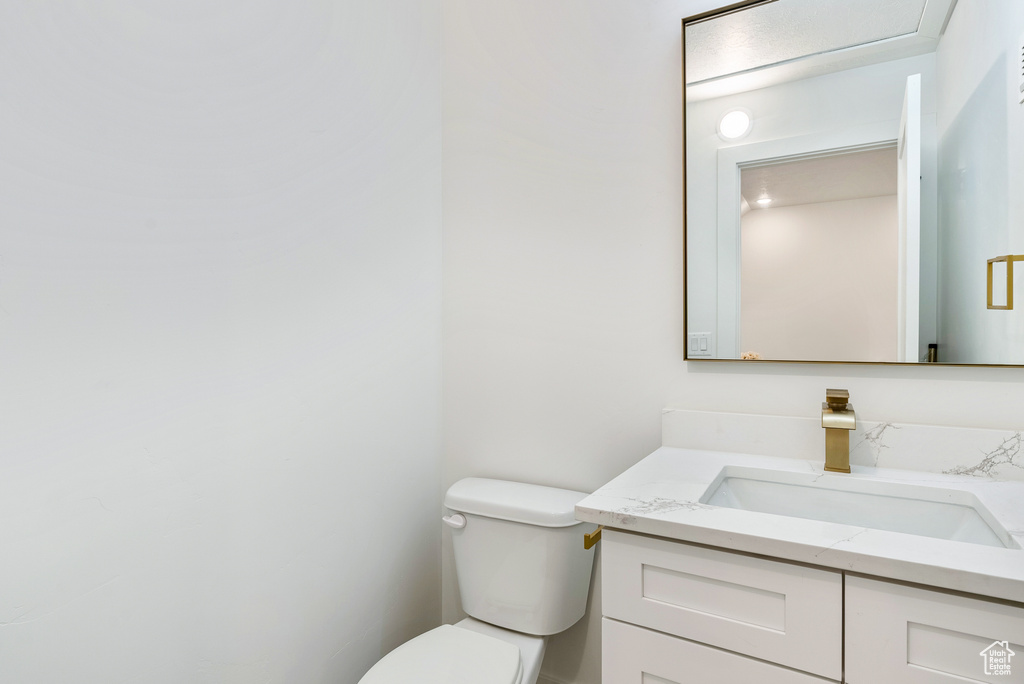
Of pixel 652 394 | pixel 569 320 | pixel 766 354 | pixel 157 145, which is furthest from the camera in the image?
pixel 569 320

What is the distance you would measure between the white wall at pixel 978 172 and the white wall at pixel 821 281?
10 centimetres

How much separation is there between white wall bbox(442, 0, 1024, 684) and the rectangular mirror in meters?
0.07

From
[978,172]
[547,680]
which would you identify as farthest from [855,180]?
[547,680]

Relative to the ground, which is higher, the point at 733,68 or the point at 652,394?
the point at 733,68

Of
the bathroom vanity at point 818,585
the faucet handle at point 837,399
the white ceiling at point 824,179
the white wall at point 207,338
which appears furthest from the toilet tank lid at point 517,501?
the white ceiling at point 824,179

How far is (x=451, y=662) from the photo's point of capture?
112cm

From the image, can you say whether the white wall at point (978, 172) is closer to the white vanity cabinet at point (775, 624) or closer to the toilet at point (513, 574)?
the white vanity cabinet at point (775, 624)

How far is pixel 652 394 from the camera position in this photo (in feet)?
4.51

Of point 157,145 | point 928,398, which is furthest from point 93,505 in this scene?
point 928,398

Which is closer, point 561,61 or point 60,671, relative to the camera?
point 60,671

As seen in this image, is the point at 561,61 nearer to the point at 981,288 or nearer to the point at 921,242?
the point at 921,242

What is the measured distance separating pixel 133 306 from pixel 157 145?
0.96 feet

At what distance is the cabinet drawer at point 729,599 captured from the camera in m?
0.71

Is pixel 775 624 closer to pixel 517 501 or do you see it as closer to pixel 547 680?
pixel 517 501
